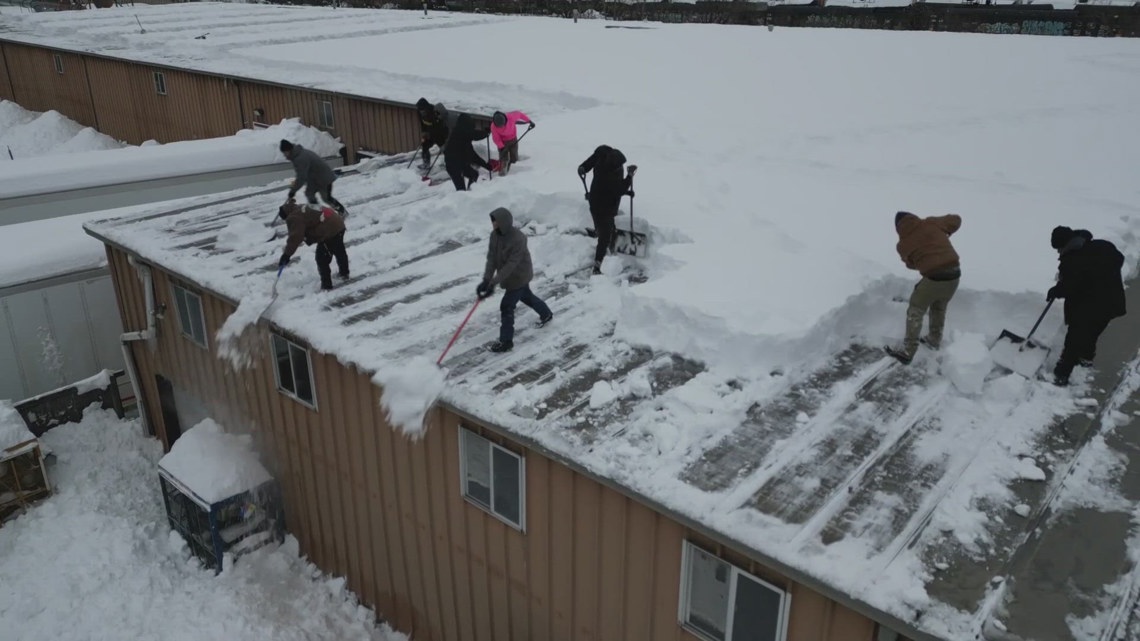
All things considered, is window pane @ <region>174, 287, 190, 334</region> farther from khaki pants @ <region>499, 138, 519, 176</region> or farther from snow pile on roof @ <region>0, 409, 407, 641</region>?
khaki pants @ <region>499, 138, 519, 176</region>

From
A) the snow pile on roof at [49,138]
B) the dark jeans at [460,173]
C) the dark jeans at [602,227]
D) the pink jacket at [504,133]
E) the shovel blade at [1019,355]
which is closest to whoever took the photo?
the shovel blade at [1019,355]

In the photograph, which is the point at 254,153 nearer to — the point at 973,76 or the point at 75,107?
the point at 75,107

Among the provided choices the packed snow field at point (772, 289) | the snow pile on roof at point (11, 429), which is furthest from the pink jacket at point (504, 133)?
the snow pile on roof at point (11, 429)

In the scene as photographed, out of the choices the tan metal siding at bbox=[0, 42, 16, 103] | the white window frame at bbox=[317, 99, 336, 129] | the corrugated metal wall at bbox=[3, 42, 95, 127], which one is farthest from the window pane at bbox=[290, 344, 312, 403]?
the tan metal siding at bbox=[0, 42, 16, 103]

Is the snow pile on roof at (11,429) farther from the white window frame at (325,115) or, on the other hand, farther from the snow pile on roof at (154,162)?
the white window frame at (325,115)

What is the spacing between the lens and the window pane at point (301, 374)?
8977mm

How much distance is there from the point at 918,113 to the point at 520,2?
3049cm

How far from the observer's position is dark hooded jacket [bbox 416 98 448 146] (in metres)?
12.9

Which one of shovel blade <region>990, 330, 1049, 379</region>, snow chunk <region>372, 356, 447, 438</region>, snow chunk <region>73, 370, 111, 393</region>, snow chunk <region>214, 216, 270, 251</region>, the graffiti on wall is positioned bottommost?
snow chunk <region>73, 370, 111, 393</region>

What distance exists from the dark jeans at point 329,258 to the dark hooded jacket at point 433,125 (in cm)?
453

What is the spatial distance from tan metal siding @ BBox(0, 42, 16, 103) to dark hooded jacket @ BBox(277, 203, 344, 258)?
3239cm

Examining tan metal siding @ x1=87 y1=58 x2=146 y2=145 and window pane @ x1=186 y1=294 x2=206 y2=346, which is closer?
window pane @ x1=186 y1=294 x2=206 y2=346

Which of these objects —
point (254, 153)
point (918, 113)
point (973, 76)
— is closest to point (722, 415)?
point (918, 113)

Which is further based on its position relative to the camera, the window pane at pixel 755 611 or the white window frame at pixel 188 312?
the white window frame at pixel 188 312
